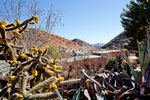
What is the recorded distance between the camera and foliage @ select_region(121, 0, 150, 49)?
12430 mm

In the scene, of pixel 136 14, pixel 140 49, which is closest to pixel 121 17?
pixel 136 14

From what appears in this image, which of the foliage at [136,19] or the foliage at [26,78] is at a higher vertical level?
the foliage at [136,19]

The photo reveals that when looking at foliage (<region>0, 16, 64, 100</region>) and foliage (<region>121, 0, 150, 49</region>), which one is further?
foliage (<region>121, 0, 150, 49</region>)

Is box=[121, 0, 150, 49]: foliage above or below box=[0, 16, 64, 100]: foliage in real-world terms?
above

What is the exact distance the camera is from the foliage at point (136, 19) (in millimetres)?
12430

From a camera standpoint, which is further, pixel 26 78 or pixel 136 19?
pixel 136 19

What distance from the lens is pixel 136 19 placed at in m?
13.4

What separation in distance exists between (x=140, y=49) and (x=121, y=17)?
53.6ft

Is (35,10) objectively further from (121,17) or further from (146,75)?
(121,17)

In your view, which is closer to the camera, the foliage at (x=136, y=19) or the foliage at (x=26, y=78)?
the foliage at (x=26, y=78)

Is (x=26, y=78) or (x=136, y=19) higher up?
(x=136, y=19)

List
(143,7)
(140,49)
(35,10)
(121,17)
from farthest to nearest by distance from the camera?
(121,17) → (143,7) → (35,10) → (140,49)

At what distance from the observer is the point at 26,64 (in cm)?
47

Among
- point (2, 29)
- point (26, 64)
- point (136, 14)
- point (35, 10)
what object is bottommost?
point (26, 64)
